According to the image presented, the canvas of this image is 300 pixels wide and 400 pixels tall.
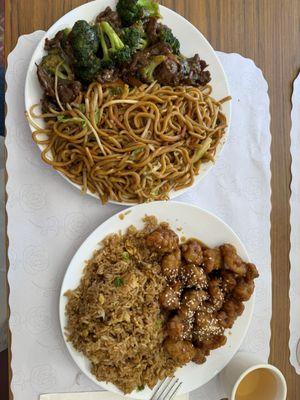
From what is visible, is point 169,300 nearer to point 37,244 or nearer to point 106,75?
point 37,244

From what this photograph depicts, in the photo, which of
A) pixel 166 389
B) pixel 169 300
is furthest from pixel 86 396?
pixel 169 300

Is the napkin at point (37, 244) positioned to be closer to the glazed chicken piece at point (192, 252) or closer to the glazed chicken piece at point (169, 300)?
the glazed chicken piece at point (192, 252)

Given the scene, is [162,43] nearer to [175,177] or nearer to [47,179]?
[175,177]

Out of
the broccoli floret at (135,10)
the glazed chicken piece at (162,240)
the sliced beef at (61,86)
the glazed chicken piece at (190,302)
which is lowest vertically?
the glazed chicken piece at (190,302)

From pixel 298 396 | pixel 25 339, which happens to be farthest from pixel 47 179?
pixel 298 396

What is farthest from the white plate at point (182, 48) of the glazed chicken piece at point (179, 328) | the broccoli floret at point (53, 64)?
the glazed chicken piece at point (179, 328)

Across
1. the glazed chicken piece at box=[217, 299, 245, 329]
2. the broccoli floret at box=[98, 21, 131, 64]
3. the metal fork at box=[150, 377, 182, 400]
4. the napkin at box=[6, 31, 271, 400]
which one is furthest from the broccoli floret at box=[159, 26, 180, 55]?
the metal fork at box=[150, 377, 182, 400]

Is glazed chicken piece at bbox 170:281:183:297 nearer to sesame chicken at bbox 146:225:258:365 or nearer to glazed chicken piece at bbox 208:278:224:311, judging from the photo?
sesame chicken at bbox 146:225:258:365
